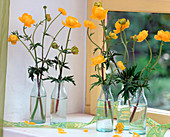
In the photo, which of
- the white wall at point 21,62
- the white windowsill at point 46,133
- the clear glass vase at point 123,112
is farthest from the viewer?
the white wall at point 21,62

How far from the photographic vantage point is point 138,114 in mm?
1251

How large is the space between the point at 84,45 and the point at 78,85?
0.27 meters

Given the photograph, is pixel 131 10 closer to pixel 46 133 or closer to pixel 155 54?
pixel 155 54

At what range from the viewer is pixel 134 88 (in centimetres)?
125

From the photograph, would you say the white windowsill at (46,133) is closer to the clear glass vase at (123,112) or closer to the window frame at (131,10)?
the clear glass vase at (123,112)

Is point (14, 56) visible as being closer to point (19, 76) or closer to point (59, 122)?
point (19, 76)

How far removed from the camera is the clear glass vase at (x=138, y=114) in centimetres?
125

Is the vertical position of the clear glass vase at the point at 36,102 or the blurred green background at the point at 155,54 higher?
the blurred green background at the point at 155,54

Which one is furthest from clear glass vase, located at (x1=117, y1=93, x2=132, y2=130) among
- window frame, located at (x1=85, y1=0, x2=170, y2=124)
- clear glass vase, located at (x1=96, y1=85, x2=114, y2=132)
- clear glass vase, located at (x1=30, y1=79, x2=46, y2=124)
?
clear glass vase, located at (x1=30, y1=79, x2=46, y2=124)

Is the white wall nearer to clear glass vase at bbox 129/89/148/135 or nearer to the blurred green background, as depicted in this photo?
the blurred green background

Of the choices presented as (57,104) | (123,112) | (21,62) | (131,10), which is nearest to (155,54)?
(131,10)

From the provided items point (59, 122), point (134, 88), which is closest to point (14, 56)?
point (59, 122)

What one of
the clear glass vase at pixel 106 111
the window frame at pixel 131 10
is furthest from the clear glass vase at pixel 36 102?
the window frame at pixel 131 10

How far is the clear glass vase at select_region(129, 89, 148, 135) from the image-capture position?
49.2 inches
